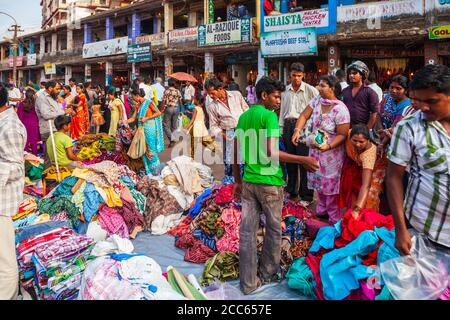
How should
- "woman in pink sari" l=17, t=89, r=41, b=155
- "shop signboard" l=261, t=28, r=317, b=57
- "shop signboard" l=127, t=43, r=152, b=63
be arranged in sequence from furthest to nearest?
"shop signboard" l=127, t=43, r=152, b=63
"shop signboard" l=261, t=28, r=317, b=57
"woman in pink sari" l=17, t=89, r=41, b=155

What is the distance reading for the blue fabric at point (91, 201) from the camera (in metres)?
4.78

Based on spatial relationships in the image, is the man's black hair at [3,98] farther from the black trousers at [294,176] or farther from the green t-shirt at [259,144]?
the black trousers at [294,176]

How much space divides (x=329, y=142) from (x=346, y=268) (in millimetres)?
1599

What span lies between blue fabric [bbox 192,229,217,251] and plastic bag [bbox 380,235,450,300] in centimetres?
225

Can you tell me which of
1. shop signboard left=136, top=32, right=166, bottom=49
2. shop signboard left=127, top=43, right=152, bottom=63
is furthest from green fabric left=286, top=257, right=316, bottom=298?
shop signboard left=127, top=43, right=152, bottom=63

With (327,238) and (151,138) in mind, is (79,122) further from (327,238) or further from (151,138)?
(327,238)

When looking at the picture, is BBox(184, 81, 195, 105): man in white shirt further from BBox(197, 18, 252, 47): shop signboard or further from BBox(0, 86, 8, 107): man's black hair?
BBox(0, 86, 8, 107): man's black hair

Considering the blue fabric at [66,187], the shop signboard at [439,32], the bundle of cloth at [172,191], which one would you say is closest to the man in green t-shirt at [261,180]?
the bundle of cloth at [172,191]

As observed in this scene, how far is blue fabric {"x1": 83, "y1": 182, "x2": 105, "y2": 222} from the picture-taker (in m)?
4.78

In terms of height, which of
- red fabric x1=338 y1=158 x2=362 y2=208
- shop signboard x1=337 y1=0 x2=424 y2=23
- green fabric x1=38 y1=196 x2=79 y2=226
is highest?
shop signboard x1=337 y1=0 x2=424 y2=23

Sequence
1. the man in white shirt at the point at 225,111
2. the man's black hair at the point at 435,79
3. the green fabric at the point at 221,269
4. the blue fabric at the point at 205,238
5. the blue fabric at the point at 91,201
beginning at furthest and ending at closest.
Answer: the man in white shirt at the point at 225,111 → the blue fabric at the point at 91,201 → the blue fabric at the point at 205,238 → the green fabric at the point at 221,269 → the man's black hair at the point at 435,79

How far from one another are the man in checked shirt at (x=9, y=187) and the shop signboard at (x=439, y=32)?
1137 cm
